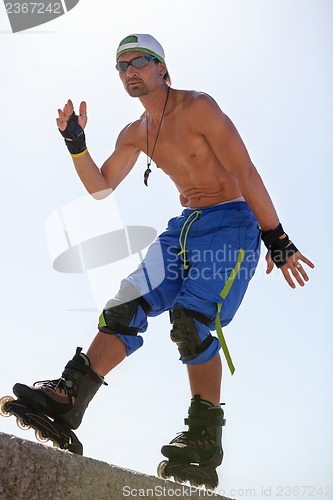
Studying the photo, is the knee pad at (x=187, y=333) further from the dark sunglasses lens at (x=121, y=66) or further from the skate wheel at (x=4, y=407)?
the dark sunglasses lens at (x=121, y=66)

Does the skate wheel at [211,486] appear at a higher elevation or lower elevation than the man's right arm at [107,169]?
lower

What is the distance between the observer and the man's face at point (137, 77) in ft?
Result: 17.4

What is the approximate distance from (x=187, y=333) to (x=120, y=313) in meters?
0.46

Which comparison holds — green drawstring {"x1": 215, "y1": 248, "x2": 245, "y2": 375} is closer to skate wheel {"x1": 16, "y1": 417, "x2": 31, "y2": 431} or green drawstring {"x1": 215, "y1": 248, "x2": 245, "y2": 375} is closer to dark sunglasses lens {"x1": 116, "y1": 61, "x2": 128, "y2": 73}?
skate wheel {"x1": 16, "y1": 417, "x2": 31, "y2": 431}

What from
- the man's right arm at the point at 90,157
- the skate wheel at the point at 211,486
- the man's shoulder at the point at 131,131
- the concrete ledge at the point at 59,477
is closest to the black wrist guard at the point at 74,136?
the man's right arm at the point at 90,157

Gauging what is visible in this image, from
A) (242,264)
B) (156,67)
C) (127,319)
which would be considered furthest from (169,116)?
(127,319)

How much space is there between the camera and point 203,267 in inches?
194

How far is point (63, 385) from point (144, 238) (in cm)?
176

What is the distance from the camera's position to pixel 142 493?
3236mm

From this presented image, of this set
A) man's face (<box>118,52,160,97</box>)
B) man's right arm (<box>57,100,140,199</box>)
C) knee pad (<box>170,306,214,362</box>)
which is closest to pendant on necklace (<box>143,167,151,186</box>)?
man's right arm (<box>57,100,140,199</box>)

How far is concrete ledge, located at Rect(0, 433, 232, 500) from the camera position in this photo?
2652 mm

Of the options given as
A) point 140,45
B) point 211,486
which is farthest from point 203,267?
point 140,45

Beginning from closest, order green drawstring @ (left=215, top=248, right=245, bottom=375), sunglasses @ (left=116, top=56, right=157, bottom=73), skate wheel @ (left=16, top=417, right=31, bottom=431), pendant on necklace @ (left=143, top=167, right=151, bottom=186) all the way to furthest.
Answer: skate wheel @ (left=16, top=417, right=31, bottom=431), green drawstring @ (left=215, top=248, right=245, bottom=375), sunglasses @ (left=116, top=56, right=157, bottom=73), pendant on necklace @ (left=143, top=167, right=151, bottom=186)

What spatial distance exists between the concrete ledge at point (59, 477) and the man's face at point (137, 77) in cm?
299
